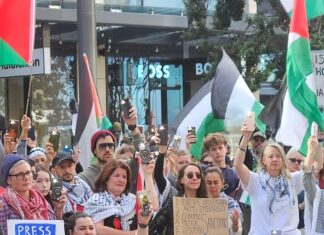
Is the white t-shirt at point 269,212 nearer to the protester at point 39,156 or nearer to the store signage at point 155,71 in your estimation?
the protester at point 39,156

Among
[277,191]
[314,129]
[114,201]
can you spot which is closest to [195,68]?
[314,129]

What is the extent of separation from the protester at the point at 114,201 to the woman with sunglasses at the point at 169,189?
155mm

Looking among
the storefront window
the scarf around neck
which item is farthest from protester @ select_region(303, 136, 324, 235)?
the storefront window

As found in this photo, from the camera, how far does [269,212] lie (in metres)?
7.66

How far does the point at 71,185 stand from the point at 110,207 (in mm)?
1145

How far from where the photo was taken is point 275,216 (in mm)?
7652

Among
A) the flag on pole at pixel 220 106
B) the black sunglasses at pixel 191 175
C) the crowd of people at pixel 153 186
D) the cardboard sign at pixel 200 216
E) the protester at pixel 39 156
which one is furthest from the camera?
the flag on pole at pixel 220 106

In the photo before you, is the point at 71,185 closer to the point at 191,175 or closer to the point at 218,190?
the point at 191,175

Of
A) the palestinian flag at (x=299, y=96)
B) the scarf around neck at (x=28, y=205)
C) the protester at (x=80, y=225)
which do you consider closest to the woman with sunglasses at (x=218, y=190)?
the palestinian flag at (x=299, y=96)

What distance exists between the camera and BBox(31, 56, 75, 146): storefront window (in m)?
20.7

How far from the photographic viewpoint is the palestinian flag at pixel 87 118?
34.7 ft

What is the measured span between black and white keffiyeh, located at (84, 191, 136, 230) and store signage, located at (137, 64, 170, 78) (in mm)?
15806

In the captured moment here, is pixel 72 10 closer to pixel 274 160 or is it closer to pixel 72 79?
pixel 72 79

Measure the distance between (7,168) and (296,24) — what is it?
13.9ft
